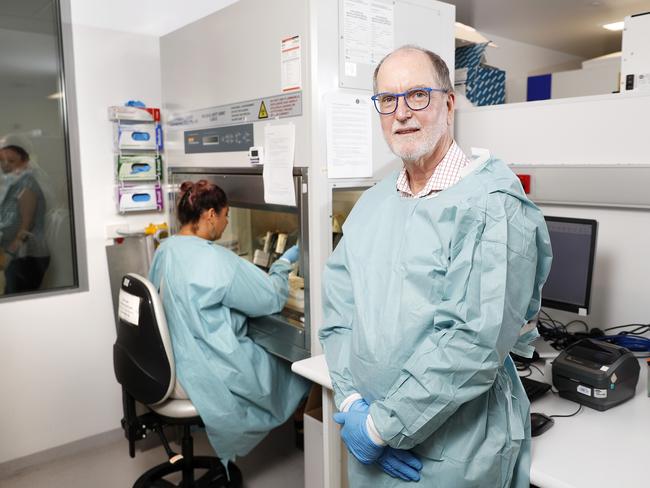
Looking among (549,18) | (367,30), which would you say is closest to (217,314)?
(367,30)

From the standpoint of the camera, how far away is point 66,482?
237cm

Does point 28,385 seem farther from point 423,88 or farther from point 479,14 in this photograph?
point 479,14

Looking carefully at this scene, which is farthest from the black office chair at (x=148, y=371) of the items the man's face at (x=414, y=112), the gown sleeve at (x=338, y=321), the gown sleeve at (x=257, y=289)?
the man's face at (x=414, y=112)

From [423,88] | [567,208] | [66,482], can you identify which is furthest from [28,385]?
[567,208]

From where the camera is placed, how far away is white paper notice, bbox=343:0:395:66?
1771 mm

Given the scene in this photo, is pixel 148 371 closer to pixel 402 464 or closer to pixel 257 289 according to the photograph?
pixel 257 289

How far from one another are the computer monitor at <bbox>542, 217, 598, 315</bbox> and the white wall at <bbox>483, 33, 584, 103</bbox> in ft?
11.9

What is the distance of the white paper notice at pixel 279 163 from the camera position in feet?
6.03

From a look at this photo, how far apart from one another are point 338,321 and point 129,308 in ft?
2.92

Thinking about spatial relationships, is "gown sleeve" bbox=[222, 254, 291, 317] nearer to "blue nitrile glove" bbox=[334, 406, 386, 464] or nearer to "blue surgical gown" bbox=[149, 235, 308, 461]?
"blue surgical gown" bbox=[149, 235, 308, 461]

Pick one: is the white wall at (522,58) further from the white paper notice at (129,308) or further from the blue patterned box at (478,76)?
the white paper notice at (129,308)

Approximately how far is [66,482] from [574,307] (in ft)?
7.06

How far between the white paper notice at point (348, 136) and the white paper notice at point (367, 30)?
0.14 meters

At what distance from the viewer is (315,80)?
1717 mm
